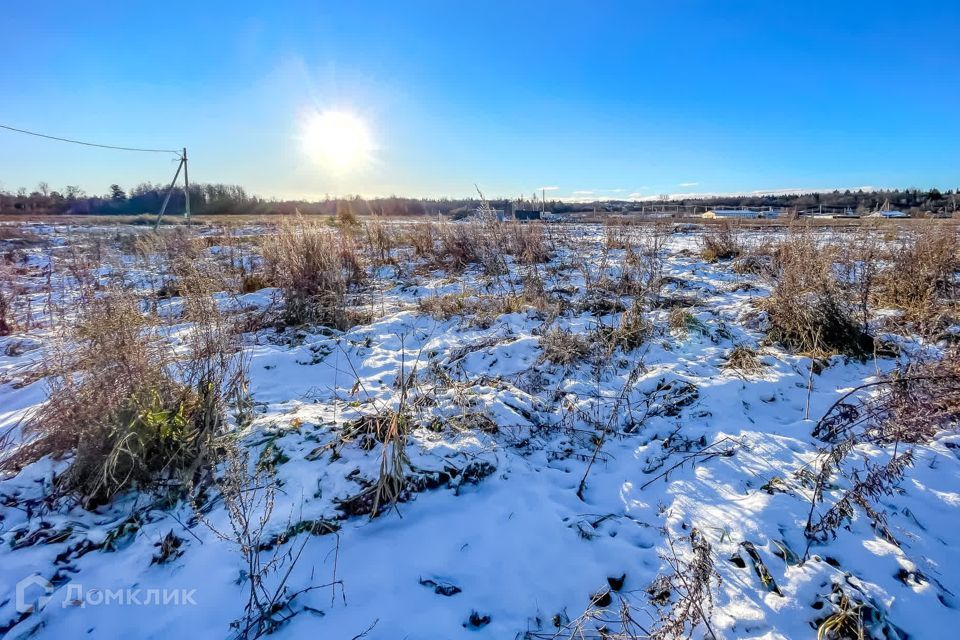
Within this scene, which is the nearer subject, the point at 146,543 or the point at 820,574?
the point at 820,574

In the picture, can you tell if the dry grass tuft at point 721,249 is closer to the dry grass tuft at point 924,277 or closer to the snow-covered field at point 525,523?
the dry grass tuft at point 924,277

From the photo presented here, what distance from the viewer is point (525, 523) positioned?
2.02 meters

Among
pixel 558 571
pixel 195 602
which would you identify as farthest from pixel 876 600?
pixel 195 602

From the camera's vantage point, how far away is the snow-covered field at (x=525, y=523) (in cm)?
158

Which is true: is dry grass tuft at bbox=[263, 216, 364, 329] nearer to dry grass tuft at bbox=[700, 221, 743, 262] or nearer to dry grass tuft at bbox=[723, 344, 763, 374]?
dry grass tuft at bbox=[723, 344, 763, 374]

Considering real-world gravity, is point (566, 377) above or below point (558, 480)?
above

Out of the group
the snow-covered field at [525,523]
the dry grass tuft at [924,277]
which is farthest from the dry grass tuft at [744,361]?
the dry grass tuft at [924,277]

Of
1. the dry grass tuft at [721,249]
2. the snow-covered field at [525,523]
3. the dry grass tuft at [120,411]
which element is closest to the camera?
the snow-covered field at [525,523]

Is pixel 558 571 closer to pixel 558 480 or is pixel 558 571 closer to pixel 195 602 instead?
pixel 558 480

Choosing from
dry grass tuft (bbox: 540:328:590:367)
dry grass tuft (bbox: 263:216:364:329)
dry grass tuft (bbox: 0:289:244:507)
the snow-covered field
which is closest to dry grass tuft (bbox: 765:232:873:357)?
the snow-covered field

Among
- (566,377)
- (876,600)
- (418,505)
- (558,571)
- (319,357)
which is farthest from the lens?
(319,357)

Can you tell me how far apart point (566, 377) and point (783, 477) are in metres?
1.63

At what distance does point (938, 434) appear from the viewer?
8.13 feet

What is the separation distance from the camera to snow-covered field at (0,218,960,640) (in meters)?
1.58
